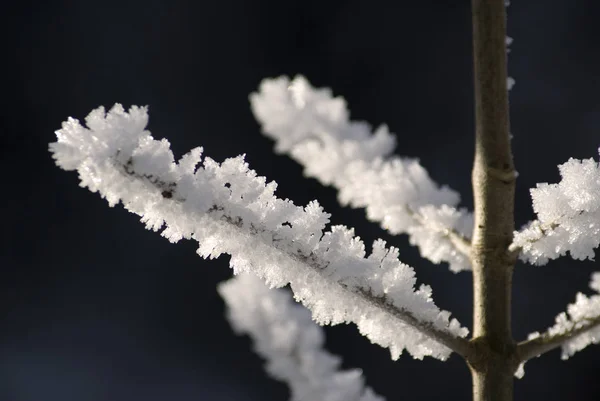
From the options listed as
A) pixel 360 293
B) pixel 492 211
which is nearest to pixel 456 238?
pixel 492 211

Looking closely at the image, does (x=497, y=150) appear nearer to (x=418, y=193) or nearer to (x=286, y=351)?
(x=418, y=193)

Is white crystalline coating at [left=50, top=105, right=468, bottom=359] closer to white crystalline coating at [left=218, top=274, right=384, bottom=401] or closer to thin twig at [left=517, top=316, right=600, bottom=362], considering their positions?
thin twig at [left=517, top=316, right=600, bottom=362]

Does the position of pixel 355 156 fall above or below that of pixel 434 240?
above

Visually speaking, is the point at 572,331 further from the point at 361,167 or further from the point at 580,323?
the point at 361,167

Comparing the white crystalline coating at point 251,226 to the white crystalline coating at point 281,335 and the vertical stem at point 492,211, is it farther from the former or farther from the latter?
the white crystalline coating at point 281,335

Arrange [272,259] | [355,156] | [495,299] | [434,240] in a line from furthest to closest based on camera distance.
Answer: [355,156] → [434,240] → [495,299] → [272,259]

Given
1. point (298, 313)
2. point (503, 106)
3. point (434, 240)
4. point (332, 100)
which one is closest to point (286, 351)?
point (298, 313)
